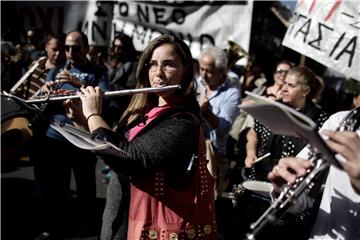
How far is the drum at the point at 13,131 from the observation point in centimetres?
341

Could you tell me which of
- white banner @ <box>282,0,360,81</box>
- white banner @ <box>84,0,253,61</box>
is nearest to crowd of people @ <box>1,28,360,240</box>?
white banner @ <box>282,0,360,81</box>

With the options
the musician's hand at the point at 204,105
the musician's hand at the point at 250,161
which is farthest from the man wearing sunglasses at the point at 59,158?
the musician's hand at the point at 250,161

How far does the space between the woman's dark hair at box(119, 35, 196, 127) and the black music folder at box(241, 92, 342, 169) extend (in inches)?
28.4

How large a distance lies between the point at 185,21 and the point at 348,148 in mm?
4883

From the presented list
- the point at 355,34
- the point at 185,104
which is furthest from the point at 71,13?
the point at 185,104

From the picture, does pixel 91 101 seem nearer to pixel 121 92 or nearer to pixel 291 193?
pixel 121 92

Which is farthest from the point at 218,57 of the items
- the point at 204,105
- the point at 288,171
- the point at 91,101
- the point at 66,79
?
the point at 288,171

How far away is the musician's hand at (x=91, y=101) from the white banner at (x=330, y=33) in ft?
7.11

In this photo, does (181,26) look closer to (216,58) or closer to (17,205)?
(216,58)

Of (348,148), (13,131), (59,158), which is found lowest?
(59,158)

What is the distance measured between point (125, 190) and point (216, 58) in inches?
91.4

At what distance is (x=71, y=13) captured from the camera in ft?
20.1

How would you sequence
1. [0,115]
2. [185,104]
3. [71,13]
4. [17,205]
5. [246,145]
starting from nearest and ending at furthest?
[185,104] → [0,115] → [246,145] → [17,205] → [71,13]

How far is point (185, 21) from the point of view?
225 inches
